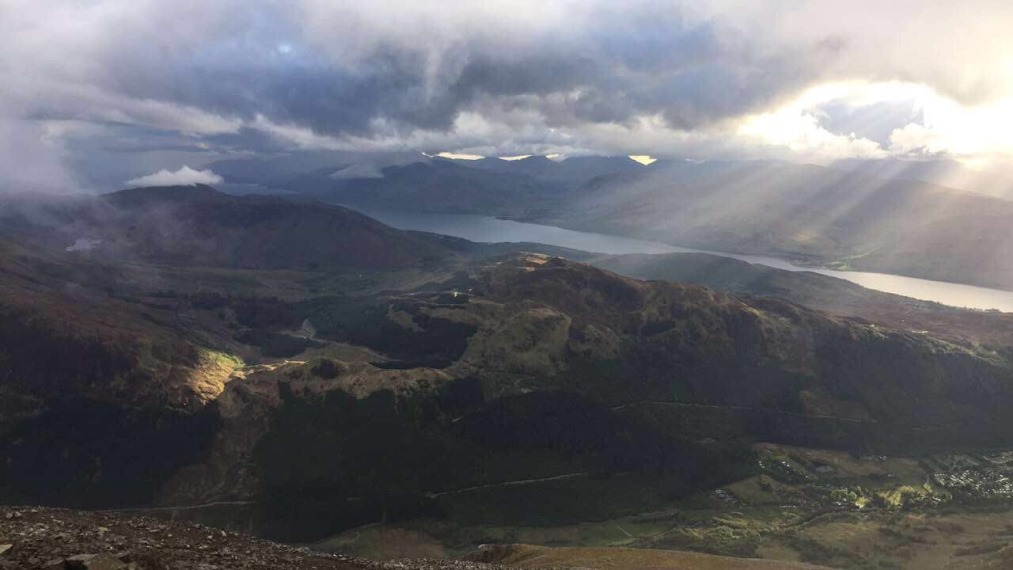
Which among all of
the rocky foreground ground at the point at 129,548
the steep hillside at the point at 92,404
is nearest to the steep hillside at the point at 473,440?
the steep hillside at the point at 92,404

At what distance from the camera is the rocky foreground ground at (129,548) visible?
3316 centimetres

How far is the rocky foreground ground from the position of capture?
33156 mm

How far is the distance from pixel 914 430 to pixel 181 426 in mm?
229460

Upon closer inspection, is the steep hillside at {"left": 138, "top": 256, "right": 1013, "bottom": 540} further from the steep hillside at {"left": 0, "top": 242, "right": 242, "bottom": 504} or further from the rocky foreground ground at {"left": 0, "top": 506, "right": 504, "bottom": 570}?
the rocky foreground ground at {"left": 0, "top": 506, "right": 504, "bottom": 570}

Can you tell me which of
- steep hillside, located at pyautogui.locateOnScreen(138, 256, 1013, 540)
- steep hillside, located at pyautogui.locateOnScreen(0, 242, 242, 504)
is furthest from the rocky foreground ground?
steep hillside, located at pyautogui.locateOnScreen(0, 242, 242, 504)

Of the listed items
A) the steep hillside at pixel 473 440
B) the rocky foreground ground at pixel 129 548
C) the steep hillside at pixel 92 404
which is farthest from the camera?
the steep hillside at pixel 473 440

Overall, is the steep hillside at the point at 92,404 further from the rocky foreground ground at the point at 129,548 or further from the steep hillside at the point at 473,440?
the rocky foreground ground at the point at 129,548

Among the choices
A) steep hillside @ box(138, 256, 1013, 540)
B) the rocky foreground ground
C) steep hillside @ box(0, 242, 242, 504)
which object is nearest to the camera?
the rocky foreground ground

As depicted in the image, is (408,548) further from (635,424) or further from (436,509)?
(635,424)

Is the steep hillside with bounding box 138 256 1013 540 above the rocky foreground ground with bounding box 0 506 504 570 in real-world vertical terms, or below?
below

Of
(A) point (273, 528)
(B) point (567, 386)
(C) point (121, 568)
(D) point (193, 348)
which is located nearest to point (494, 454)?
(B) point (567, 386)

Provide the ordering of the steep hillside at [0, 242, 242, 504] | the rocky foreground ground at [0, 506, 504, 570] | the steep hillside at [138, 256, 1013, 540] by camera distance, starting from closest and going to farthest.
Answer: the rocky foreground ground at [0, 506, 504, 570]
the steep hillside at [0, 242, 242, 504]
the steep hillside at [138, 256, 1013, 540]

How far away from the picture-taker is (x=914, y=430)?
191500mm

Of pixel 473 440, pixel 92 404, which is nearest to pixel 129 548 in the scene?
→ pixel 473 440
